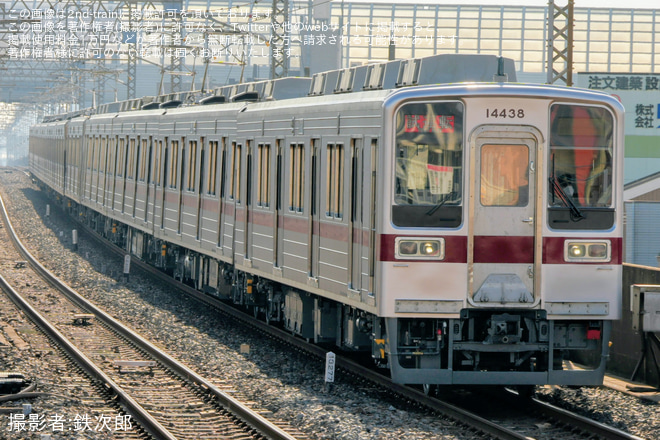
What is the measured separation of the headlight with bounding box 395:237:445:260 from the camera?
1008 centimetres

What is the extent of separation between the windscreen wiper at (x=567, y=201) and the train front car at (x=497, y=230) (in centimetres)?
1

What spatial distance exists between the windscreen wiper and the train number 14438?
653 millimetres

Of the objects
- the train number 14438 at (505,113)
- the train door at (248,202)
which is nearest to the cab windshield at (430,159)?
the train number 14438 at (505,113)

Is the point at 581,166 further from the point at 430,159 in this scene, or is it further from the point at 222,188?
the point at 222,188

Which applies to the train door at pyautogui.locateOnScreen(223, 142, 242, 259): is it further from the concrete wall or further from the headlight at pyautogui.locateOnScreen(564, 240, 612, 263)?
the headlight at pyautogui.locateOnScreen(564, 240, 612, 263)

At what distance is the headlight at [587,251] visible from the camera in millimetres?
10281

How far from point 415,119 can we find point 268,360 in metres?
4.60

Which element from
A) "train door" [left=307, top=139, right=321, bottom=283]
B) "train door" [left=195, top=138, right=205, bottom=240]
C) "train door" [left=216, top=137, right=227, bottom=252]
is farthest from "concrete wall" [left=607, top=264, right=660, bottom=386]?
"train door" [left=195, top=138, right=205, bottom=240]

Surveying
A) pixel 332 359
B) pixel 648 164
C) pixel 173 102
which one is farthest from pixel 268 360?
pixel 648 164

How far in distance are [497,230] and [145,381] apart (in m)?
4.45

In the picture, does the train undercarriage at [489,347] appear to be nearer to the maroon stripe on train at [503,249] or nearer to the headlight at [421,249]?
the maroon stripe on train at [503,249]

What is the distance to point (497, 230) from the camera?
10195 mm

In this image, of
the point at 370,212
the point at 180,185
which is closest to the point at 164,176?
the point at 180,185

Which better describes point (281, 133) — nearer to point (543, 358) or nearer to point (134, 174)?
point (543, 358)
